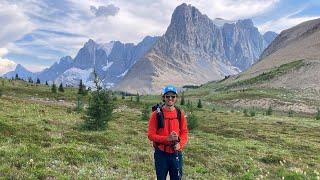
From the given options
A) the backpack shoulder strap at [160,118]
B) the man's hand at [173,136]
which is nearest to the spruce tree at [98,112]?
the backpack shoulder strap at [160,118]

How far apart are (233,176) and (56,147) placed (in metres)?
8.99

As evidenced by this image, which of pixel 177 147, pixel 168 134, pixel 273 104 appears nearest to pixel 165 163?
pixel 177 147

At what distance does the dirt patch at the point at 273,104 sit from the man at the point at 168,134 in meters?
107

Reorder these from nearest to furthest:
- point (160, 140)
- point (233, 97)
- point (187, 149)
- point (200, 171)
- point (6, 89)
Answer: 1. point (160, 140)
2. point (200, 171)
3. point (187, 149)
4. point (6, 89)
5. point (233, 97)

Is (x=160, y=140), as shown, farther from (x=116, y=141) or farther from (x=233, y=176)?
(x=116, y=141)

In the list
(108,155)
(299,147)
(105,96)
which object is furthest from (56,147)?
(299,147)

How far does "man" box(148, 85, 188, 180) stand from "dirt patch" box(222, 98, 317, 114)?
351ft

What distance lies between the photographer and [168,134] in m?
14.3

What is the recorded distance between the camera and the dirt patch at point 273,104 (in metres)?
120

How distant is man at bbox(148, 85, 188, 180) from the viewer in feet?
46.7

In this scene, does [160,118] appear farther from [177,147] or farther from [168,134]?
[177,147]

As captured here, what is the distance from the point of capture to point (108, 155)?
77.0 ft

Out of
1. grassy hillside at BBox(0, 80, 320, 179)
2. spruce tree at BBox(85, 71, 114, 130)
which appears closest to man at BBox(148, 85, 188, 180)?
grassy hillside at BBox(0, 80, 320, 179)

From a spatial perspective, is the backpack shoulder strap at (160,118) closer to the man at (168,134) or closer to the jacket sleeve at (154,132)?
the man at (168,134)
